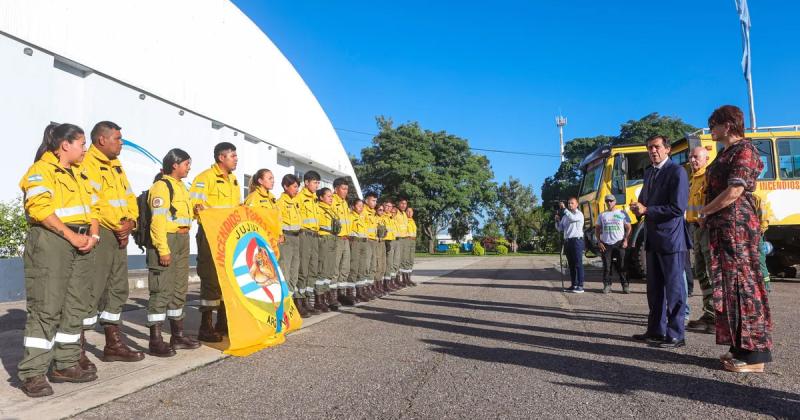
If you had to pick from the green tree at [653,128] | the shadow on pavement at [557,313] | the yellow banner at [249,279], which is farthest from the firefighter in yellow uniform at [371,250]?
the green tree at [653,128]

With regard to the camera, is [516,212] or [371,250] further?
[516,212]

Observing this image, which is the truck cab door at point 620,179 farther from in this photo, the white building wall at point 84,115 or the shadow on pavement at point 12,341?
the white building wall at point 84,115

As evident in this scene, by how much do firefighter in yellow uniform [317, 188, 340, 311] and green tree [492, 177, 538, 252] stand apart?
155ft

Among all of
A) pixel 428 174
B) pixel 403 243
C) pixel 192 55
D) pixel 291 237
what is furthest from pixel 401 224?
pixel 428 174

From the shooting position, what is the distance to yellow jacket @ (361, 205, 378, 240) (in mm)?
9203

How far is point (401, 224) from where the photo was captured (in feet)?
38.6

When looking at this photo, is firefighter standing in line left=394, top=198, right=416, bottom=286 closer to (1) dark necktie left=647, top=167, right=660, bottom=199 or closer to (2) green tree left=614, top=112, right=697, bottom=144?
(1) dark necktie left=647, top=167, right=660, bottom=199

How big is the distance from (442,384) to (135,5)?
55.1 ft

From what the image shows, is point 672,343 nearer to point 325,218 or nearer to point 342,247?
point 325,218

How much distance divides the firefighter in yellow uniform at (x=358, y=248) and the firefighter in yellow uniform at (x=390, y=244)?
1.27m

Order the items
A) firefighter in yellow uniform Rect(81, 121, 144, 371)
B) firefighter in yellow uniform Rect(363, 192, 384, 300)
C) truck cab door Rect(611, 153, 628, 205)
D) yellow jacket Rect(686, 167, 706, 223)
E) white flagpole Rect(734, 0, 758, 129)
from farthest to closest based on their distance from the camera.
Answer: white flagpole Rect(734, 0, 758, 129) → truck cab door Rect(611, 153, 628, 205) → firefighter in yellow uniform Rect(363, 192, 384, 300) → yellow jacket Rect(686, 167, 706, 223) → firefighter in yellow uniform Rect(81, 121, 144, 371)

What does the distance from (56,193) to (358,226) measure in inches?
223

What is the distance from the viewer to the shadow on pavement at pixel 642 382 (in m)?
3.02

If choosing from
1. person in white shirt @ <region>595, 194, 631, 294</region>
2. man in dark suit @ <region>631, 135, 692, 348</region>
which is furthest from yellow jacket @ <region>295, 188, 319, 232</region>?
person in white shirt @ <region>595, 194, 631, 294</region>
